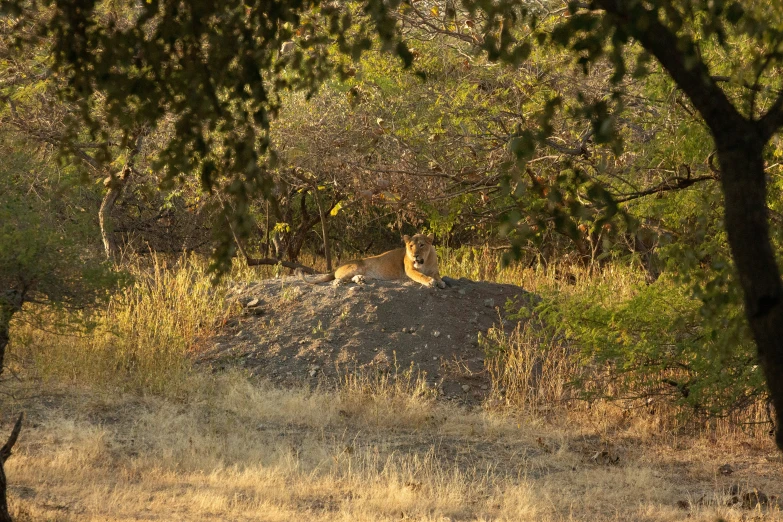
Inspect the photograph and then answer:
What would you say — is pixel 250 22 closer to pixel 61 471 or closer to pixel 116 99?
pixel 116 99

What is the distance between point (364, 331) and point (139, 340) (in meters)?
2.89

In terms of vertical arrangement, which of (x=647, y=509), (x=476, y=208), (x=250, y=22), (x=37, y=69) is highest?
(x=37, y=69)

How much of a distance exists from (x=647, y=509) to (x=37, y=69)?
36.6ft

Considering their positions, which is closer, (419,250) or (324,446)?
(324,446)

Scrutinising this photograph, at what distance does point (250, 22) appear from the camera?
4016 mm

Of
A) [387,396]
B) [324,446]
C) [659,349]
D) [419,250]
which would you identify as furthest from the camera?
[419,250]

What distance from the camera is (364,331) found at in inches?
517

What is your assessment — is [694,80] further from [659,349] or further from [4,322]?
[659,349]

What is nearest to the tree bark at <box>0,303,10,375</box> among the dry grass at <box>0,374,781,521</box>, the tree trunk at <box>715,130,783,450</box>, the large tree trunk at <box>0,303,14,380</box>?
the large tree trunk at <box>0,303,14,380</box>

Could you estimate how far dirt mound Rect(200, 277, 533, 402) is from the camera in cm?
1237

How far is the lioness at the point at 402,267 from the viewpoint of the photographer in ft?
48.5

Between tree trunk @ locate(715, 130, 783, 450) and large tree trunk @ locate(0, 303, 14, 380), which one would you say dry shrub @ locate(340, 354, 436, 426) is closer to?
large tree trunk @ locate(0, 303, 14, 380)

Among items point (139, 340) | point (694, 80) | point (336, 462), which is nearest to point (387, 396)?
point (336, 462)

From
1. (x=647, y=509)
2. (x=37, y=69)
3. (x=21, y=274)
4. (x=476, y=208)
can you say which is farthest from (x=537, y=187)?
(x=476, y=208)
